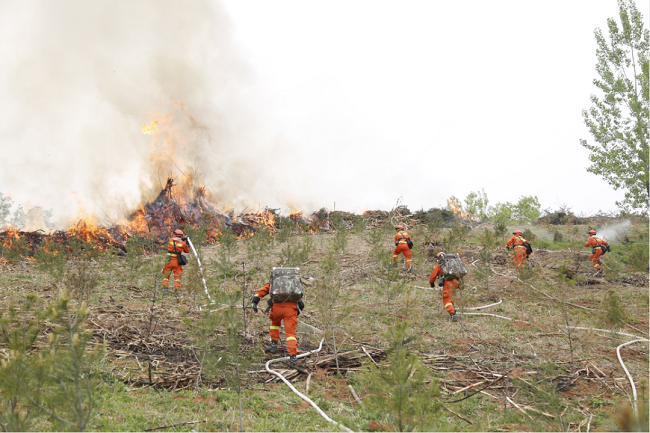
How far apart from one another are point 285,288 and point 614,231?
27.8 meters

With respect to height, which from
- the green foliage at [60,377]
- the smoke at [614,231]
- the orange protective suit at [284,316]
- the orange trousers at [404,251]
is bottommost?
the orange protective suit at [284,316]

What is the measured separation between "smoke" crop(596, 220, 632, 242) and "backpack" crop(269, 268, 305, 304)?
2379 centimetres

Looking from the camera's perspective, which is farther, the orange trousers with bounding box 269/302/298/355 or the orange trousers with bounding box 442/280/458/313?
the orange trousers with bounding box 442/280/458/313

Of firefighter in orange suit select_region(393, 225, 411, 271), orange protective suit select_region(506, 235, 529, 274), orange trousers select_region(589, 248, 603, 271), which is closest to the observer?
orange protective suit select_region(506, 235, 529, 274)

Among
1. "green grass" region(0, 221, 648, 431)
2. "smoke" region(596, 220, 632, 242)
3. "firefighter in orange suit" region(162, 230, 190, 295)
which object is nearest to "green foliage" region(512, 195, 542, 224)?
"smoke" region(596, 220, 632, 242)

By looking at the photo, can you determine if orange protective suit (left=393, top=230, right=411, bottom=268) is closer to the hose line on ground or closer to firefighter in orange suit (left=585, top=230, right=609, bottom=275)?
the hose line on ground

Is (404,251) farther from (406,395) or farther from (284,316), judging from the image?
(406,395)

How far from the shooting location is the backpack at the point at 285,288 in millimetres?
7115

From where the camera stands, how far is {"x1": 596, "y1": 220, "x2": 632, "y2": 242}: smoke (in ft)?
71.6

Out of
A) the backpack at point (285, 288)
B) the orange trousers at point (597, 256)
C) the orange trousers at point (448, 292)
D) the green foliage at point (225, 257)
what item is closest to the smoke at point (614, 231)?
the orange trousers at point (597, 256)

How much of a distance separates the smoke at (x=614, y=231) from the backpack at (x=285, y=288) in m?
23.8

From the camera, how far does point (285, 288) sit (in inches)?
283

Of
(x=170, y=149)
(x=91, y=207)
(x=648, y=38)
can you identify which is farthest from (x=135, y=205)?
(x=648, y=38)

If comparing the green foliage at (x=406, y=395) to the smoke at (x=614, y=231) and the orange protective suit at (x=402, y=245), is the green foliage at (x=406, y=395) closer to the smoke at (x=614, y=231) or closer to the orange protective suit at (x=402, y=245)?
the orange protective suit at (x=402, y=245)
